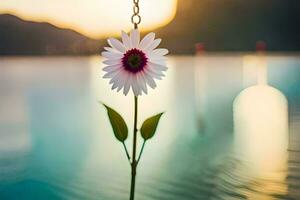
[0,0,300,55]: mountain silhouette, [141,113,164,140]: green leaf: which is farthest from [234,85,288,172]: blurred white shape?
[0,0,300,55]: mountain silhouette

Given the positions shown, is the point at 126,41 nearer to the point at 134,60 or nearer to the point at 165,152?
the point at 134,60

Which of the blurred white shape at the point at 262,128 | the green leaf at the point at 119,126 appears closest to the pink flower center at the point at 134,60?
the green leaf at the point at 119,126

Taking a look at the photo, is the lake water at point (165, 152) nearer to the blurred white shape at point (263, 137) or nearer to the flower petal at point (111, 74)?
the blurred white shape at point (263, 137)

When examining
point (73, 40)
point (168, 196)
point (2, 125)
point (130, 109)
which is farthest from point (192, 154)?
point (73, 40)

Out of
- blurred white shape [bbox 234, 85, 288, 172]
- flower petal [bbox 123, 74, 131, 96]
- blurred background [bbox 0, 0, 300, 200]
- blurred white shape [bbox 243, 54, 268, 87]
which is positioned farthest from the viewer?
blurred white shape [bbox 243, 54, 268, 87]

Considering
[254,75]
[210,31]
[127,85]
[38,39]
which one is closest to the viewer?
[127,85]

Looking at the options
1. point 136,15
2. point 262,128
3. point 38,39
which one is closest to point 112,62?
point 136,15

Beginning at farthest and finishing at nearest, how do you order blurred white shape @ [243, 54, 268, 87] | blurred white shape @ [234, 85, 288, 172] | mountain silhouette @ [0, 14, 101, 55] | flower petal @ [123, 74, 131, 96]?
mountain silhouette @ [0, 14, 101, 55] → blurred white shape @ [243, 54, 268, 87] → blurred white shape @ [234, 85, 288, 172] → flower petal @ [123, 74, 131, 96]

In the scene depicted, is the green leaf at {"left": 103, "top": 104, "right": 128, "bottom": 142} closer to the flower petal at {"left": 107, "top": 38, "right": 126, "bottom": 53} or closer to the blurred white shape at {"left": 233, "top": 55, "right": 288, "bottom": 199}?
the flower petal at {"left": 107, "top": 38, "right": 126, "bottom": 53}
